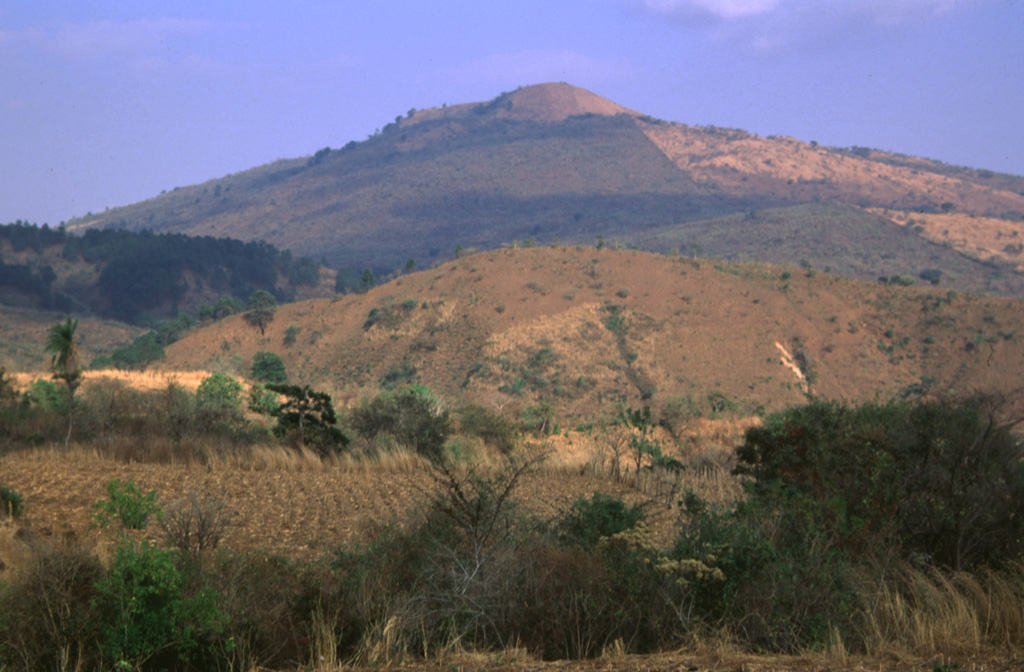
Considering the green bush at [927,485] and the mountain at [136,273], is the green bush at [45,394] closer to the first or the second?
the green bush at [927,485]

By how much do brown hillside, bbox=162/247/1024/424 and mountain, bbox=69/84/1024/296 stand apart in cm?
2807

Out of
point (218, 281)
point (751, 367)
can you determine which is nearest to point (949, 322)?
point (751, 367)

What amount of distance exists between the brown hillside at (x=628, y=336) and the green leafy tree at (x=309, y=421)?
2140 cm

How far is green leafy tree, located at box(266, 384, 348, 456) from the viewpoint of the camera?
13.8 meters

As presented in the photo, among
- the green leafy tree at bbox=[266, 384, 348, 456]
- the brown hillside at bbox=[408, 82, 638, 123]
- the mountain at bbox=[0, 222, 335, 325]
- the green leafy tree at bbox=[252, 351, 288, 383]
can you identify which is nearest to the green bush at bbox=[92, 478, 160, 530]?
the green leafy tree at bbox=[266, 384, 348, 456]

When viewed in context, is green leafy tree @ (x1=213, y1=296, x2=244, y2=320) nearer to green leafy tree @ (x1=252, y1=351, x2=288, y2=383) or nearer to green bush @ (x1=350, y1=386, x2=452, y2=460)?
green leafy tree @ (x1=252, y1=351, x2=288, y2=383)

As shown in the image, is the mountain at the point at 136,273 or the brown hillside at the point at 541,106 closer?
the mountain at the point at 136,273

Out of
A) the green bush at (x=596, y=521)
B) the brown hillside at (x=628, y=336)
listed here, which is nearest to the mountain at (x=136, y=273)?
the brown hillside at (x=628, y=336)

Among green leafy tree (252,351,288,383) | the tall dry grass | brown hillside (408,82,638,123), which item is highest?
brown hillside (408,82,638,123)

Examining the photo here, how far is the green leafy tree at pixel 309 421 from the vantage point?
543 inches

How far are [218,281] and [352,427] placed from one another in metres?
81.4

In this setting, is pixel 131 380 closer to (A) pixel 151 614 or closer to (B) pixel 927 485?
(A) pixel 151 614

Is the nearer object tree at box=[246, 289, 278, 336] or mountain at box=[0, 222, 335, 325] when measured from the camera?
tree at box=[246, 289, 278, 336]

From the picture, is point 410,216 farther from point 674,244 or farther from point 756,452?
point 756,452
